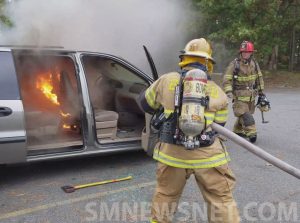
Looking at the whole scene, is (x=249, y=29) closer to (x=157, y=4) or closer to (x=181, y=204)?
(x=157, y=4)

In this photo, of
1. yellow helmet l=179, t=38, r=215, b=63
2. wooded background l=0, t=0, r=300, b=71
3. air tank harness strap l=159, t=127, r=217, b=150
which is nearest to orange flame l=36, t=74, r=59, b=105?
air tank harness strap l=159, t=127, r=217, b=150

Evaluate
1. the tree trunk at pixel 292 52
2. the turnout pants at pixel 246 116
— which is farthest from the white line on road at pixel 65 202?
the tree trunk at pixel 292 52

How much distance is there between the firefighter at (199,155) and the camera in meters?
2.86

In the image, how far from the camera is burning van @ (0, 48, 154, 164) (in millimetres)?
4191

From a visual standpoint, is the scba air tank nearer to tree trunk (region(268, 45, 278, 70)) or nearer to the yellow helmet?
the yellow helmet

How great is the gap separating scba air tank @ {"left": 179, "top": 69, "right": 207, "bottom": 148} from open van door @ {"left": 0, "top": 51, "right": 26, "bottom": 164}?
2.15 meters

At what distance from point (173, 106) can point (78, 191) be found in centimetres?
189

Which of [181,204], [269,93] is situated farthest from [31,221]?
[269,93]

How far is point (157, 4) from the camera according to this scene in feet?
21.6

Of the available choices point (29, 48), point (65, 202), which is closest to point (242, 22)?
point (29, 48)

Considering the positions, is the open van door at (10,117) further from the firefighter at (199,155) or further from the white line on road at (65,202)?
the firefighter at (199,155)

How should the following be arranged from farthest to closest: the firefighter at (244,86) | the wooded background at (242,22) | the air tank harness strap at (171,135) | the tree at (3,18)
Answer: the wooded background at (242,22), the firefighter at (244,86), the tree at (3,18), the air tank harness strap at (171,135)

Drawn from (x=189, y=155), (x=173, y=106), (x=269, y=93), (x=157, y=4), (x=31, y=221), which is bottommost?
(x=269, y=93)

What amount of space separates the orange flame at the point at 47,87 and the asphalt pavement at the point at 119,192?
2.87 feet
